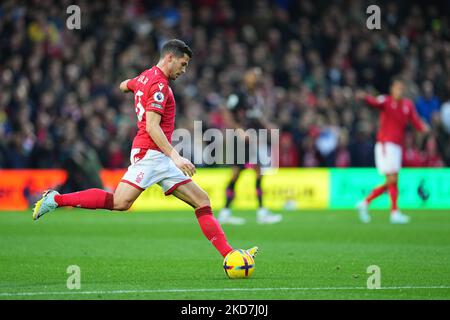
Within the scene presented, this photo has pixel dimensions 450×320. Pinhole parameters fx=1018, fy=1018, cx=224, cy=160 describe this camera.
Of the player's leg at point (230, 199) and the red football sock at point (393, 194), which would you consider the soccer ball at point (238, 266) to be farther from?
the red football sock at point (393, 194)

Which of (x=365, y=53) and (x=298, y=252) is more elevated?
(x=365, y=53)

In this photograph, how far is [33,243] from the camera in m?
13.7

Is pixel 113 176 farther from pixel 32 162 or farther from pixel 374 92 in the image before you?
pixel 374 92

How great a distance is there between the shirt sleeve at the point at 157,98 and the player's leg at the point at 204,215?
34.3 inches

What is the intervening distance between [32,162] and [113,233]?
6.88 meters

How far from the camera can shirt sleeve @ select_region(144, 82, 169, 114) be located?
9820 mm

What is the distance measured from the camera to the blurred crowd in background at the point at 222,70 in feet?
74.4

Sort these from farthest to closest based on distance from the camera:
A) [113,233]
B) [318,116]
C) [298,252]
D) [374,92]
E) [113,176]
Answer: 1. [374,92]
2. [318,116]
3. [113,176]
4. [113,233]
5. [298,252]

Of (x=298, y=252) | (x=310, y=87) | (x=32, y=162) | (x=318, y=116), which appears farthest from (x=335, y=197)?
(x=298, y=252)

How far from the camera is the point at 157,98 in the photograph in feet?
32.3

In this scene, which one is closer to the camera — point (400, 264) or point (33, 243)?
point (400, 264)

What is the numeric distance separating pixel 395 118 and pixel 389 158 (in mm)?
723

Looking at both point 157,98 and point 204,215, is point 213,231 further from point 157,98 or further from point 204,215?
point 157,98

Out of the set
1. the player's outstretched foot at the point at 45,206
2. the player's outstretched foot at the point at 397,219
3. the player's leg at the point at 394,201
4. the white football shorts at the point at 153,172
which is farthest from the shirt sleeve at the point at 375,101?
the player's outstretched foot at the point at 45,206
